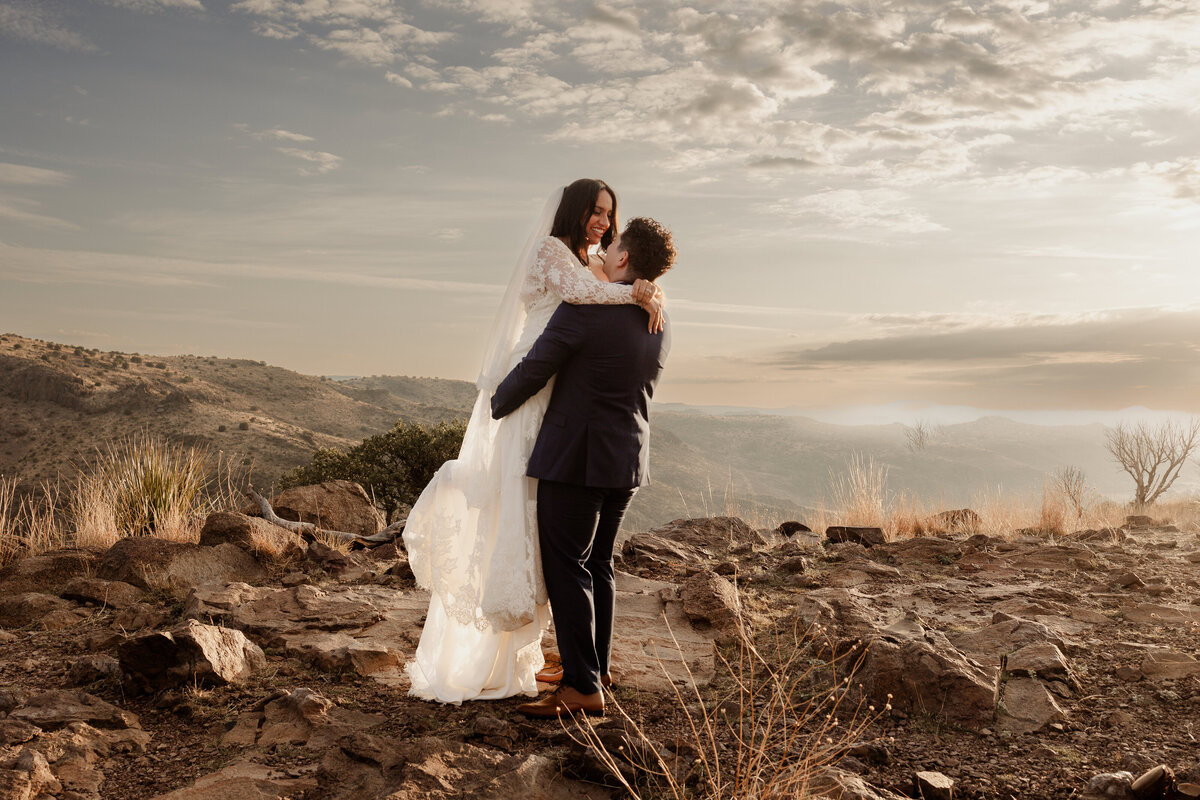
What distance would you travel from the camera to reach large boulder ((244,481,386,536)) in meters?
8.81

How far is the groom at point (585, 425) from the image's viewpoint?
3834 mm

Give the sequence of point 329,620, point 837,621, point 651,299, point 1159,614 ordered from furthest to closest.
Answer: point 1159,614
point 329,620
point 837,621
point 651,299

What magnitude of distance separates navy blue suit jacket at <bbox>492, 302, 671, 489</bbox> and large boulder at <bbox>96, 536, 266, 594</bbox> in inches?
165

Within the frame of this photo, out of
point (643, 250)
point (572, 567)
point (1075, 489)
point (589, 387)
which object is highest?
point (643, 250)

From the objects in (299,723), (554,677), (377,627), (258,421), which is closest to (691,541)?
(377,627)

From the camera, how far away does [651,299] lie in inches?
150

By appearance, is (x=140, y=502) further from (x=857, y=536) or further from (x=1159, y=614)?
(x=1159, y=614)

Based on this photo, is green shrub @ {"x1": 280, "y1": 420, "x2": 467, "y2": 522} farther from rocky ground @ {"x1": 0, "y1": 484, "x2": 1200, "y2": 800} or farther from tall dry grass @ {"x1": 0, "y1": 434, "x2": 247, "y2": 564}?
rocky ground @ {"x1": 0, "y1": 484, "x2": 1200, "y2": 800}

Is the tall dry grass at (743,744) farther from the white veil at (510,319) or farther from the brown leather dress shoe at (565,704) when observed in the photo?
the white veil at (510,319)

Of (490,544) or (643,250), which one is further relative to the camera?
(490,544)

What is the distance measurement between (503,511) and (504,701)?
1049 millimetres

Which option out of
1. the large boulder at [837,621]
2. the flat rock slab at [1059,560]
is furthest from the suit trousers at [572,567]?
the flat rock slab at [1059,560]

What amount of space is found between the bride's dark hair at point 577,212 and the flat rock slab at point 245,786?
2.66 m

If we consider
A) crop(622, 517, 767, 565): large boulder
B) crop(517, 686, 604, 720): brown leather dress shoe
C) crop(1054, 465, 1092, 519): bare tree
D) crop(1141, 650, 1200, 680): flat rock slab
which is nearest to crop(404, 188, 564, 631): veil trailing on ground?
crop(517, 686, 604, 720): brown leather dress shoe
